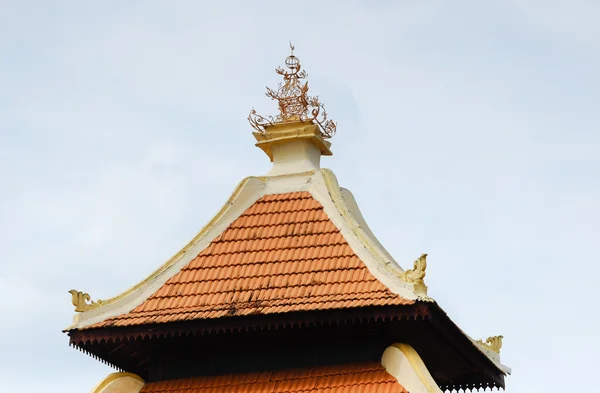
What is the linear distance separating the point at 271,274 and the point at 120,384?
2.66 m

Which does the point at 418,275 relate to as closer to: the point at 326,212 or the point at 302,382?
the point at 302,382

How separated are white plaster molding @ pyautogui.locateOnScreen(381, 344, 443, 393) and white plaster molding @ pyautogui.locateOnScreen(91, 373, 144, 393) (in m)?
3.61

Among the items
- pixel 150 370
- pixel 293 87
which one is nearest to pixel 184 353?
pixel 150 370

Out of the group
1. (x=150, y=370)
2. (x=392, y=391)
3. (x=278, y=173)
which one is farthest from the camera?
(x=278, y=173)

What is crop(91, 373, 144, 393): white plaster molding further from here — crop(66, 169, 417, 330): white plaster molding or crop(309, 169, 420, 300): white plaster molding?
crop(309, 169, 420, 300): white plaster molding

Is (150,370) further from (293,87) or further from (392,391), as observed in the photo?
(293,87)

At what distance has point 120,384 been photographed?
24688mm

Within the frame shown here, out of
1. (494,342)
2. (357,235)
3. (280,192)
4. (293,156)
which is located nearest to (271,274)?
(357,235)

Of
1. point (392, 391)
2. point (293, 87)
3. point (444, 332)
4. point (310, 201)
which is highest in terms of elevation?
point (293, 87)

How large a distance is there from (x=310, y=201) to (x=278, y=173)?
1.03m

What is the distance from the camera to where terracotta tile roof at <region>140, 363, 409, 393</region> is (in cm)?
2359

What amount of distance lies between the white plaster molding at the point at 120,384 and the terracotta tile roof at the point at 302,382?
0.23 metres

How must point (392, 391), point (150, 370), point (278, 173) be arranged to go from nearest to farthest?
point (392, 391), point (150, 370), point (278, 173)

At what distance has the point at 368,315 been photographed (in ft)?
77.3
